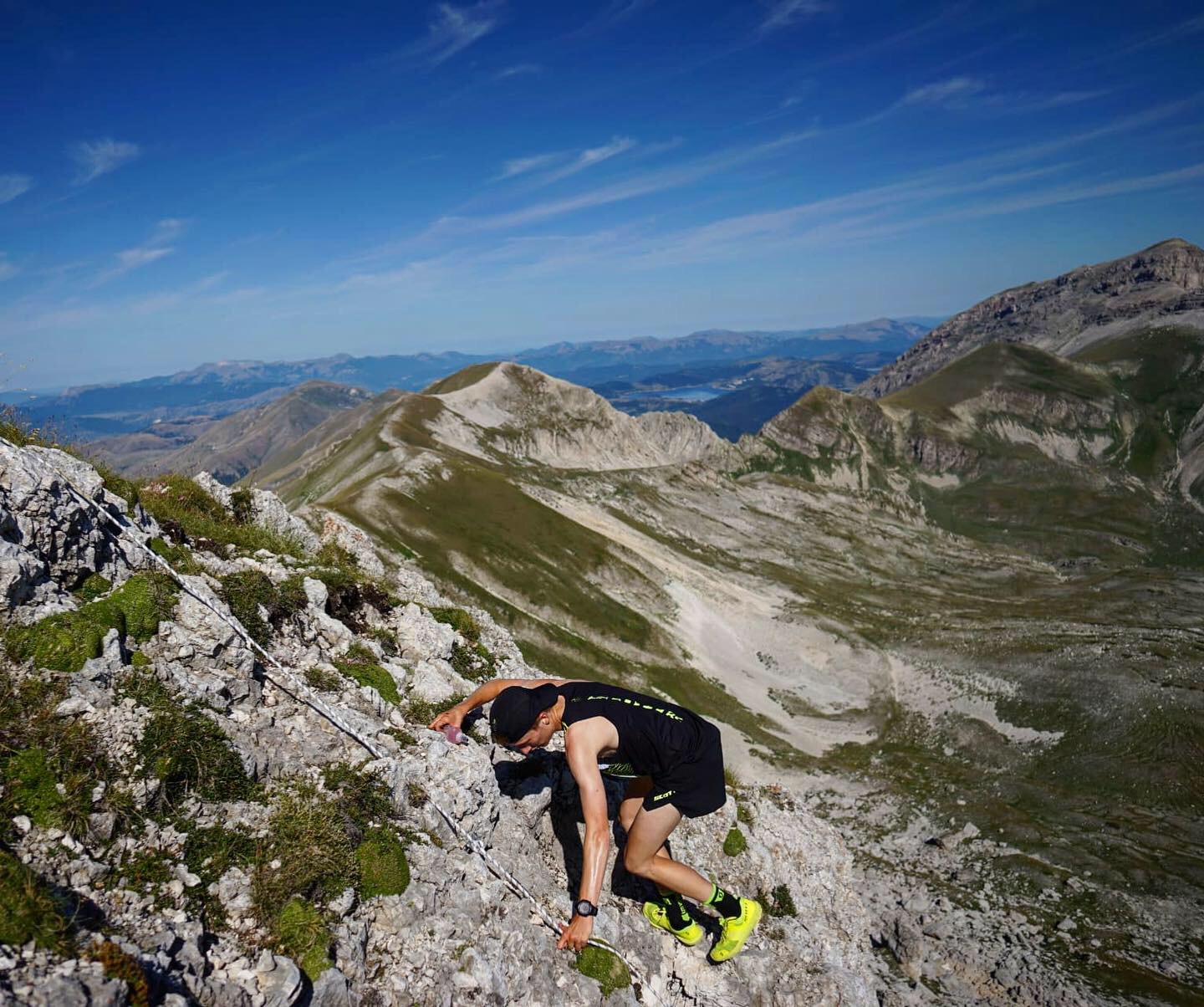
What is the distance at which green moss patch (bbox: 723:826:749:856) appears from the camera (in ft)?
44.9

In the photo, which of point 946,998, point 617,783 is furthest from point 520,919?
point 946,998

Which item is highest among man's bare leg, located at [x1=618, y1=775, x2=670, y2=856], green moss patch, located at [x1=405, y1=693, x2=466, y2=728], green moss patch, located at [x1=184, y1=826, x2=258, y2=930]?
green moss patch, located at [x1=184, y1=826, x2=258, y2=930]

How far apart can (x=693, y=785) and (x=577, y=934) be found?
8.08 ft

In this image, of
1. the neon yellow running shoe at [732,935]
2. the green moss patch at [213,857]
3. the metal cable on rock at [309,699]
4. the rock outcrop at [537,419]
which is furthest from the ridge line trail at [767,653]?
the rock outcrop at [537,419]

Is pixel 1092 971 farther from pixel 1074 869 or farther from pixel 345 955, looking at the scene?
pixel 345 955

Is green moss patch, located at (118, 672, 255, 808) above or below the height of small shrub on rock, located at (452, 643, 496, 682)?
above

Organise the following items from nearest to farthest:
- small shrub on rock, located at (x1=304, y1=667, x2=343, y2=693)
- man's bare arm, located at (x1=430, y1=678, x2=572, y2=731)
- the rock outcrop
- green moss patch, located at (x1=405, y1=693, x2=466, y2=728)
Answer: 1. man's bare arm, located at (x1=430, y1=678, x2=572, y2=731)
2. small shrub on rock, located at (x1=304, y1=667, x2=343, y2=693)
3. green moss patch, located at (x1=405, y1=693, x2=466, y2=728)
4. the rock outcrop

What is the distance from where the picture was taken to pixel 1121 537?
19538cm

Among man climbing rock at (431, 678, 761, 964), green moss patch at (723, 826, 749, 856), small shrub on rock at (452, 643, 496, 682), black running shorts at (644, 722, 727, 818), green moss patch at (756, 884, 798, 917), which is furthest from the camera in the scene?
small shrub on rock at (452, 643, 496, 682)

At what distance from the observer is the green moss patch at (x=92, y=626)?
24.8ft

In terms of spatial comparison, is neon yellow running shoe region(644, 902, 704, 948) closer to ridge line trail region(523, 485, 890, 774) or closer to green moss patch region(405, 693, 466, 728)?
green moss patch region(405, 693, 466, 728)

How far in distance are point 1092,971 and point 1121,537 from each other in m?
225

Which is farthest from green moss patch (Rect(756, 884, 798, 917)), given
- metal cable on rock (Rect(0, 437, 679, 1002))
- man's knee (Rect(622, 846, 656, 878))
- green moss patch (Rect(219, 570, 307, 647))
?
green moss patch (Rect(219, 570, 307, 647))

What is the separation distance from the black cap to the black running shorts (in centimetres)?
218
